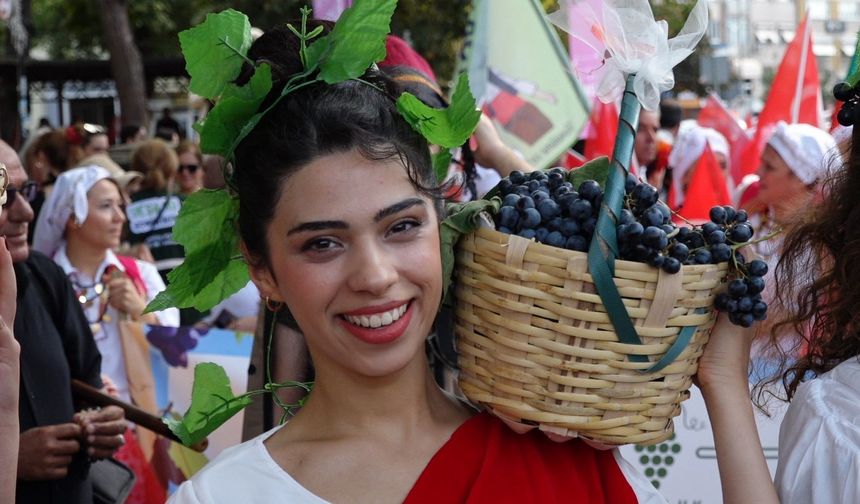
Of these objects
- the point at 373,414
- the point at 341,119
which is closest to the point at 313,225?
the point at 341,119

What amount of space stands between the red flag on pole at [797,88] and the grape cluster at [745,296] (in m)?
5.93

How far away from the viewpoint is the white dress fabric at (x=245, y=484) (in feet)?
6.77

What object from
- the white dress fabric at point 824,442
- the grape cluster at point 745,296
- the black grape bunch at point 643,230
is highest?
the black grape bunch at point 643,230

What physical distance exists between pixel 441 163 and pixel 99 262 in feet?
11.8

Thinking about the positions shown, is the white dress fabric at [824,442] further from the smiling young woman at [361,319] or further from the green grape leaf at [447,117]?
the green grape leaf at [447,117]

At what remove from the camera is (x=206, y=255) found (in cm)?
235

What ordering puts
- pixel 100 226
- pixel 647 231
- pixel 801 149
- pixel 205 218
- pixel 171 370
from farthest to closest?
pixel 801 149, pixel 100 226, pixel 171 370, pixel 205 218, pixel 647 231

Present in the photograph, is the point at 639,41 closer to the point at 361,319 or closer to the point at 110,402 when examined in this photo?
the point at 361,319

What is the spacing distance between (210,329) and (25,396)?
1595 mm

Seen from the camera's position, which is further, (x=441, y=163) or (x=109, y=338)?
(x=109, y=338)

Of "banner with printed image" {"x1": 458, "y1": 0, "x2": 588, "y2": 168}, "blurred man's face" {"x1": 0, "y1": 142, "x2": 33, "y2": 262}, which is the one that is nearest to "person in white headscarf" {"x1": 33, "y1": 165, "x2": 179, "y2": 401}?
Answer: "blurred man's face" {"x1": 0, "y1": 142, "x2": 33, "y2": 262}

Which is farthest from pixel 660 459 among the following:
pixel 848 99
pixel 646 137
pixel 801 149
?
pixel 646 137

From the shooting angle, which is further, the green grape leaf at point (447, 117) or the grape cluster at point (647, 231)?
the green grape leaf at point (447, 117)

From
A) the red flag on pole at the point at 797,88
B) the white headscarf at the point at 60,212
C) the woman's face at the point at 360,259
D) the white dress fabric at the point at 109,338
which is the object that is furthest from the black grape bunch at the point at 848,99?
the red flag on pole at the point at 797,88
